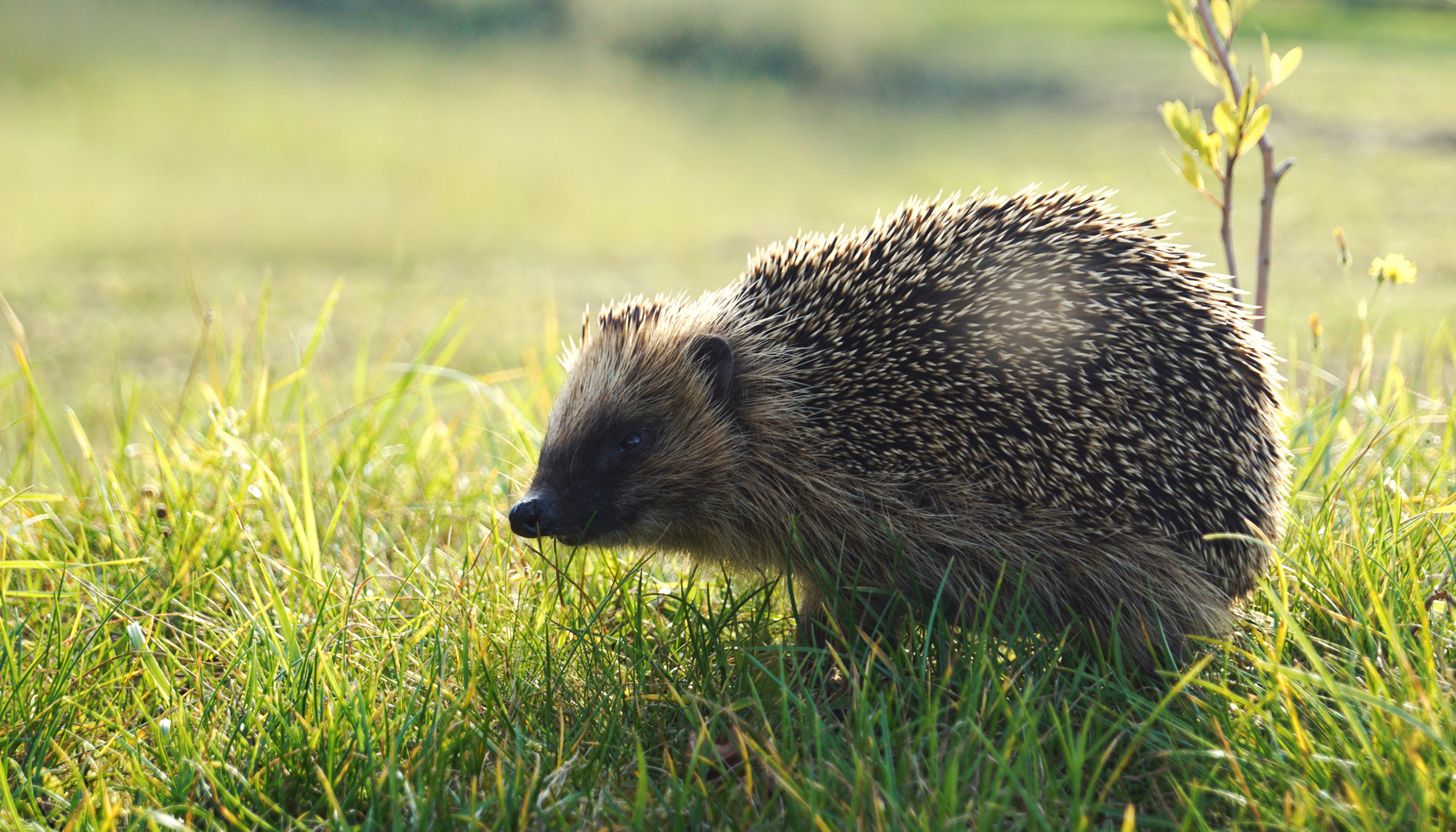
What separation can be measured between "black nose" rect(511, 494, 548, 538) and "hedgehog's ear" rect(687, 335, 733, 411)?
0.66m

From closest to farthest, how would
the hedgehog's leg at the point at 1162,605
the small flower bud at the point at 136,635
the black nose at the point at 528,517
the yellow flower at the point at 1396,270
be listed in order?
the small flower bud at the point at 136,635 → the hedgehog's leg at the point at 1162,605 → the black nose at the point at 528,517 → the yellow flower at the point at 1396,270

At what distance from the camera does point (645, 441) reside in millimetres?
3297

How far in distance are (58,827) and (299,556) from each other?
111 centimetres

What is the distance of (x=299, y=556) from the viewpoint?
3.47 m

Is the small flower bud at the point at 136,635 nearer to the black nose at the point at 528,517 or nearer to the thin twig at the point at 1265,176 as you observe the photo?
the black nose at the point at 528,517

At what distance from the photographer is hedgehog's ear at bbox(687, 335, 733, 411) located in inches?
129

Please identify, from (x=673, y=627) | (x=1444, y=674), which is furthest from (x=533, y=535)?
(x=1444, y=674)

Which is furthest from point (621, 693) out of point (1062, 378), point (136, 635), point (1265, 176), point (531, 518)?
point (1265, 176)

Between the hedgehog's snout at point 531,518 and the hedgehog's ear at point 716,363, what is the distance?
0.66m

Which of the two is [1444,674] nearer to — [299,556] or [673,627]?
[673,627]

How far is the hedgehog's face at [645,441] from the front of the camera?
3180 millimetres

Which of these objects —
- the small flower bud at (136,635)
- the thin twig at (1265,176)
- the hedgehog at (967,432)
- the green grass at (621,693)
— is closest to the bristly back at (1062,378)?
the hedgehog at (967,432)

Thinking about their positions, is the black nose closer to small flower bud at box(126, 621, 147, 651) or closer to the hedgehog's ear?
the hedgehog's ear

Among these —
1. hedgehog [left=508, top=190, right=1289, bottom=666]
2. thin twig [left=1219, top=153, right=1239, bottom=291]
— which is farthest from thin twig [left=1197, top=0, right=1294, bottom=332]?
A: hedgehog [left=508, top=190, right=1289, bottom=666]
